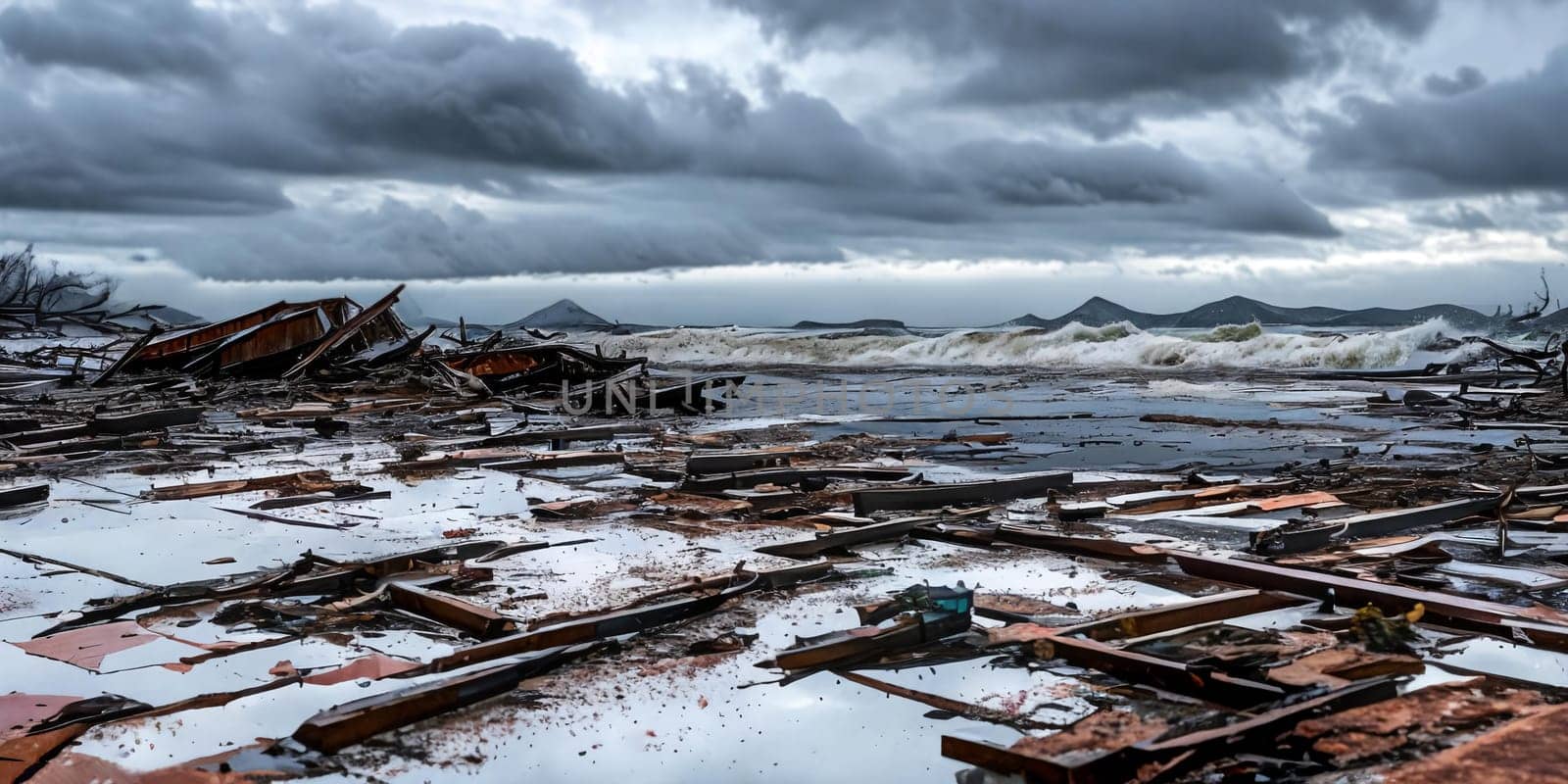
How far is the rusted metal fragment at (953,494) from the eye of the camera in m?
7.88

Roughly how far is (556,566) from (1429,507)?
18.1 ft

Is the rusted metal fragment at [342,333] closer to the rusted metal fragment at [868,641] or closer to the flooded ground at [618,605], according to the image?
the flooded ground at [618,605]

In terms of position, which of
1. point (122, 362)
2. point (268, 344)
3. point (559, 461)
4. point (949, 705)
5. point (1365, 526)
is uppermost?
point (268, 344)

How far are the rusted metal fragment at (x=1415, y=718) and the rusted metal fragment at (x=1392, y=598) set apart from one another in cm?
61

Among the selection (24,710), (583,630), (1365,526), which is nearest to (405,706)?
(583,630)

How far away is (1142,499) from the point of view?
8.26m

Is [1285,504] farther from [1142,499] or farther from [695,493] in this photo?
[695,493]


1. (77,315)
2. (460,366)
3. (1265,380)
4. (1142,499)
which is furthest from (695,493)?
(77,315)

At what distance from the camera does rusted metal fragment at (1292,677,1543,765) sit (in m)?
3.46

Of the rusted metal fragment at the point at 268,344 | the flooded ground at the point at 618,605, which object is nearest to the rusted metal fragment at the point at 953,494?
the flooded ground at the point at 618,605

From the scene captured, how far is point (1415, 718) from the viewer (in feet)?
12.1

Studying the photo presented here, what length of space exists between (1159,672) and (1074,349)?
39578 mm

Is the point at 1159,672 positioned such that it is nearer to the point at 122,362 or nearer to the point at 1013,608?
the point at 1013,608

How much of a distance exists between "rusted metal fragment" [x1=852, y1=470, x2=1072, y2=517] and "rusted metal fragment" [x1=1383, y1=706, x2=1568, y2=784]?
4597 mm
